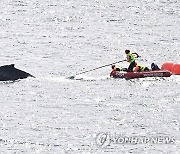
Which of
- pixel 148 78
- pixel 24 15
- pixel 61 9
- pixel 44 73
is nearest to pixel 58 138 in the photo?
pixel 148 78

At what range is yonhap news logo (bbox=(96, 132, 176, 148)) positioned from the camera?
32.7 metres

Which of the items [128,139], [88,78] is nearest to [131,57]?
[88,78]

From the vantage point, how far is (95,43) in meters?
72.8

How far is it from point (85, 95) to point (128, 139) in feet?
31.3

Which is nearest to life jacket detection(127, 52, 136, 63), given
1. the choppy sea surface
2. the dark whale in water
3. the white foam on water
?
the choppy sea surface

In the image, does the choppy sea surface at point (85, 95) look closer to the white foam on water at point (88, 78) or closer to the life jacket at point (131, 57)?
the white foam on water at point (88, 78)

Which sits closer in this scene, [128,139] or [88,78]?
[128,139]

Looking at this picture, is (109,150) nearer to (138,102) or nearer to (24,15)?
(138,102)

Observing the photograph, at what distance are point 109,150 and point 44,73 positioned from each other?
20799 mm

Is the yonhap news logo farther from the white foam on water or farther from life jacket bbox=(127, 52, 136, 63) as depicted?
the white foam on water

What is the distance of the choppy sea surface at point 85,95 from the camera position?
108ft

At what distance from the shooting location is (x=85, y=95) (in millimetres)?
42344

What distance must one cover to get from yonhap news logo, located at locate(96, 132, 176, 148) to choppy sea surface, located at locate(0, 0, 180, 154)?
0.18ft

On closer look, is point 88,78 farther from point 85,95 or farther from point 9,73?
point 85,95
